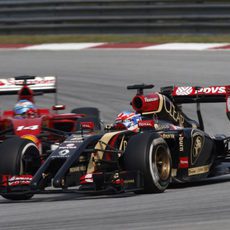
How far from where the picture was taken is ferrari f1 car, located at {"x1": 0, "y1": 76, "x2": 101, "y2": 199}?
929cm

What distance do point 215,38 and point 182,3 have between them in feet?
3.80

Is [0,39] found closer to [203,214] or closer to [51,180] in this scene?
[51,180]

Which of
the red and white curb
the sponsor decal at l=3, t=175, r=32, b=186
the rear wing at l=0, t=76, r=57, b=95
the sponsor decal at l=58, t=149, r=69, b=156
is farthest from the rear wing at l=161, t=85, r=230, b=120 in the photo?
the red and white curb

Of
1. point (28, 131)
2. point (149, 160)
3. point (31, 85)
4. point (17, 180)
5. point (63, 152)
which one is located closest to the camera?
point (149, 160)

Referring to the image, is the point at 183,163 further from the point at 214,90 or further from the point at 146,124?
the point at 214,90

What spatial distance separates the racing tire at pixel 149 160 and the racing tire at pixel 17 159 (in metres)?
1.12

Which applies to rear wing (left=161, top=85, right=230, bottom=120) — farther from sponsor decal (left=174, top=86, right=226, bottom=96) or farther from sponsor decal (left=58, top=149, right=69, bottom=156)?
sponsor decal (left=58, top=149, right=69, bottom=156)

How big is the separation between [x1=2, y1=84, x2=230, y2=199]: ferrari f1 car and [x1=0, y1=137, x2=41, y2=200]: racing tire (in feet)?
0.67

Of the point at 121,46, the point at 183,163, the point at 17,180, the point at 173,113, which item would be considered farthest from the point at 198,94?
the point at 121,46

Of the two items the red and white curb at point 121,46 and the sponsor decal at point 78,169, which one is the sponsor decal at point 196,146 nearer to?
the sponsor decal at point 78,169

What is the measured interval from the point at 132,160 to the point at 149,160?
0.17 metres

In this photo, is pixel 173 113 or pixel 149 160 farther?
pixel 173 113

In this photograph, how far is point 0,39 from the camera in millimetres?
24594

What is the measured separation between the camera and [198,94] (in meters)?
11.2
